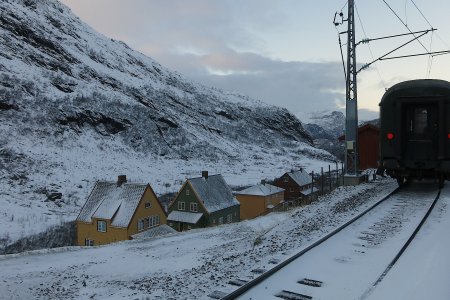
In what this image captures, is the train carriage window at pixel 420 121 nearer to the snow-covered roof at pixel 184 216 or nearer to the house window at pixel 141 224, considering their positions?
the house window at pixel 141 224

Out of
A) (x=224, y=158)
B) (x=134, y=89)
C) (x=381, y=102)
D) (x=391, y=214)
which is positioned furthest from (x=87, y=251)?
(x=134, y=89)

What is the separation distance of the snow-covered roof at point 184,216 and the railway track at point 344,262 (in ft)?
92.7

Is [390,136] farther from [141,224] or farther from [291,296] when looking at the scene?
[141,224]

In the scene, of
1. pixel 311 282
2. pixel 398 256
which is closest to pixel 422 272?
pixel 398 256

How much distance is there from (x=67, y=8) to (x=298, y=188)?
89178mm

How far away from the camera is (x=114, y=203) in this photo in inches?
1235

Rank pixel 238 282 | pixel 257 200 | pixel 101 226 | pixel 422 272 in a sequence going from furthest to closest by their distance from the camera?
pixel 257 200, pixel 101 226, pixel 422 272, pixel 238 282

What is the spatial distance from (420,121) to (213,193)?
28.1 meters

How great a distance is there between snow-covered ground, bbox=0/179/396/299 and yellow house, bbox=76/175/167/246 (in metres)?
13.4

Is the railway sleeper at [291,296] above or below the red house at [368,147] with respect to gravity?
below

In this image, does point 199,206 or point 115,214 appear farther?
point 199,206

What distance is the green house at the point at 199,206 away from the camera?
123 feet

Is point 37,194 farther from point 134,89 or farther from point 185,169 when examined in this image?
point 134,89

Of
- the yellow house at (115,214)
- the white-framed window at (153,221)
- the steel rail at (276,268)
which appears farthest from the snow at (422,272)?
the white-framed window at (153,221)
